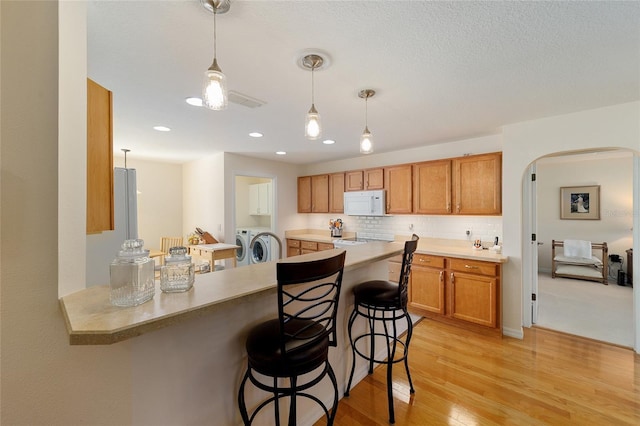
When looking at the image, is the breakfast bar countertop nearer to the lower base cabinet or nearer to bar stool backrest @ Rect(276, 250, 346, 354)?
bar stool backrest @ Rect(276, 250, 346, 354)

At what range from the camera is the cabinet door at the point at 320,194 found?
17.0 ft

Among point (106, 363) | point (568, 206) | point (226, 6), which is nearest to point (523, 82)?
point (226, 6)

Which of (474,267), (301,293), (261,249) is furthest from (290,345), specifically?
(261,249)

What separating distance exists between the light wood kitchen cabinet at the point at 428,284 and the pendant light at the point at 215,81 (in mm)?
3147

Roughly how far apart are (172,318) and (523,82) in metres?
2.72

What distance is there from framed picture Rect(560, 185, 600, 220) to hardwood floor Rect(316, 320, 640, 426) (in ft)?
12.8

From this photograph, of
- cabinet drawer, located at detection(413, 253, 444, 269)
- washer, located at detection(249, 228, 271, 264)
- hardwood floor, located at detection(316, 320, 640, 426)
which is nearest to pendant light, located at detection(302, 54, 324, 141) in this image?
hardwood floor, located at detection(316, 320, 640, 426)

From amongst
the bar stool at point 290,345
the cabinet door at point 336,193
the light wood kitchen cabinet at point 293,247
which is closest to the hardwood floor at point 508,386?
the bar stool at point 290,345

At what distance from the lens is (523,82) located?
204 cm

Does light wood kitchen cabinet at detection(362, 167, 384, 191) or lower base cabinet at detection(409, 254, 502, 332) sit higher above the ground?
light wood kitchen cabinet at detection(362, 167, 384, 191)

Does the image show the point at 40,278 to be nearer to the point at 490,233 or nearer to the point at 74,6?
the point at 74,6

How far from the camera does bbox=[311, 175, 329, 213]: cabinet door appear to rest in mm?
5176

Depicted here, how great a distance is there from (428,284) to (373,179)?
187cm

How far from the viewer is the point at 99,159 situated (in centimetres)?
126
